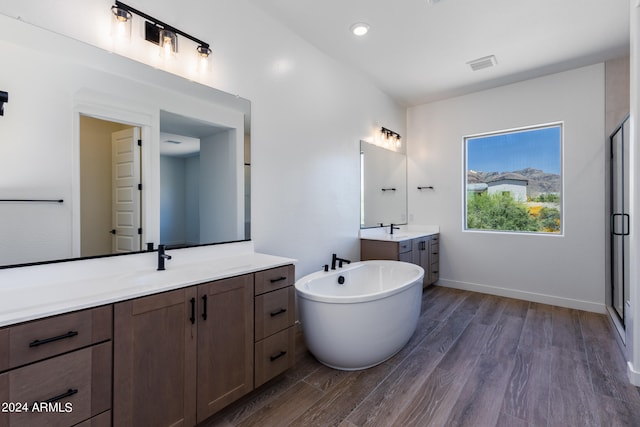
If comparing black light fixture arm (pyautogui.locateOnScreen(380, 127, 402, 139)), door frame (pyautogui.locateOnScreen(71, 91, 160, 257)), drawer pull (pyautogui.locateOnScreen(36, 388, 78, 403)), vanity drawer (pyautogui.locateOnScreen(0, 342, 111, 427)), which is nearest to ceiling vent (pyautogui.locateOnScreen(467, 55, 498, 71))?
black light fixture arm (pyautogui.locateOnScreen(380, 127, 402, 139))

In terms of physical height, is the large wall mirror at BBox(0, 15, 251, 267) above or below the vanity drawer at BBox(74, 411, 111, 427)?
above

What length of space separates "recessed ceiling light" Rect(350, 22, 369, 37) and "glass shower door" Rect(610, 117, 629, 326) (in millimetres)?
2494

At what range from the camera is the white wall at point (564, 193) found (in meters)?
3.40

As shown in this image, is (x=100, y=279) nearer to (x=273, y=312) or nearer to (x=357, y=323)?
(x=273, y=312)

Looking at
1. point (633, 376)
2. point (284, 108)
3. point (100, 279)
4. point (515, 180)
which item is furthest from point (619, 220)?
point (100, 279)

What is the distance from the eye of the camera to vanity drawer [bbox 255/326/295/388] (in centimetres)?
181

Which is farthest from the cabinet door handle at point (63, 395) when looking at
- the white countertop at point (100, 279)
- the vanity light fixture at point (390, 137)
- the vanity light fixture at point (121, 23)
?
the vanity light fixture at point (390, 137)

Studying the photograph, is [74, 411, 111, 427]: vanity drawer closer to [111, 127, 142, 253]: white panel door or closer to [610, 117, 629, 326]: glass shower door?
[111, 127, 142, 253]: white panel door

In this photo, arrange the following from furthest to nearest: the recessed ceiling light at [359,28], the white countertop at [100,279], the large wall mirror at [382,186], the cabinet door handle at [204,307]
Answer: the large wall mirror at [382,186] < the recessed ceiling light at [359,28] < the cabinet door handle at [204,307] < the white countertop at [100,279]

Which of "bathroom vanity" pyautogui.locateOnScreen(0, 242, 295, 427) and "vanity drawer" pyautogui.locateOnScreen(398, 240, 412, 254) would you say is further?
"vanity drawer" pyautogui.locateOnScreen(398, 240, 412, 254)

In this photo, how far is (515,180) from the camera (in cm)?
402

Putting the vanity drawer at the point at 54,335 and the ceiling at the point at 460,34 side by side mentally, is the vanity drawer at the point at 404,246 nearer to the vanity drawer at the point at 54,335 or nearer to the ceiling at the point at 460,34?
the ceiling at the point at 460,34

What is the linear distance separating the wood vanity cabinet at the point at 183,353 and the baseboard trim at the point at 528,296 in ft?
11.6

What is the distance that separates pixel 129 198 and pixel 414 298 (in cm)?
220
